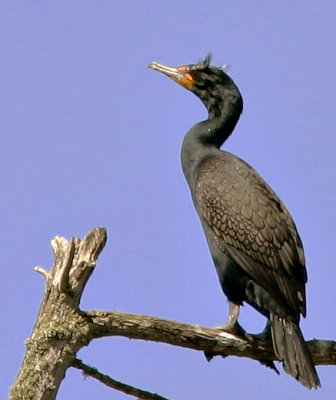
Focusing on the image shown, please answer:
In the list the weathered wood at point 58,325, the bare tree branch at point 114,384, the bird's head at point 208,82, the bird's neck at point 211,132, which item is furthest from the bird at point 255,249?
the weathered wood at point 58,325

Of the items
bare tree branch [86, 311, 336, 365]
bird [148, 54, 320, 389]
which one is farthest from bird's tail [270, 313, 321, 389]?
bare tree branch [86, 311, 336, 365]

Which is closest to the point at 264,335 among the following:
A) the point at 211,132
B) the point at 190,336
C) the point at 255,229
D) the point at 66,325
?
the point at 255,229

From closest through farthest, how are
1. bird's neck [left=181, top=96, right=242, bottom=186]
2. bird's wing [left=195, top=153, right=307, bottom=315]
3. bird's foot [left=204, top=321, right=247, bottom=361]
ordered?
bird's foot [left=204, top=321, right=247, bottom=361] < bird's wing [left=195, top=153, right=307, bottom=315] < bird's neck [left=181, top=96, right=242, bottom=186]

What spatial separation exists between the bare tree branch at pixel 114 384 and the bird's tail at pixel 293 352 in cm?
90

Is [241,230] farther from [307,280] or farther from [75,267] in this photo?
[75,267]

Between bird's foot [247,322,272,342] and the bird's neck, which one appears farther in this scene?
the bird's neck

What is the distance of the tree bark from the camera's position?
5613 millimetres

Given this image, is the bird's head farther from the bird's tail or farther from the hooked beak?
the bird's tail

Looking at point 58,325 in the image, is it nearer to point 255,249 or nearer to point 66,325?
point 66,325

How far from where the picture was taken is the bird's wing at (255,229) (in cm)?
691

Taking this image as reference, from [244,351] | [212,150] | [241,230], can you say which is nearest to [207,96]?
[212,150]

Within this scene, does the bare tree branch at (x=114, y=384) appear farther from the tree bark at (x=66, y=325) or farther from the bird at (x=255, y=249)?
the bird at (x=255, y=249)

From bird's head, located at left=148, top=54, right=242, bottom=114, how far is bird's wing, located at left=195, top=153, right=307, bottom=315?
67cm

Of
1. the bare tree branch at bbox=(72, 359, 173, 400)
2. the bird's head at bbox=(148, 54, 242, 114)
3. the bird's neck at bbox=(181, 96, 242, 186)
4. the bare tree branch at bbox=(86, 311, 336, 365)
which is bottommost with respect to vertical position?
the bare tree branch at bbox=(72, 359, 173, 400)
